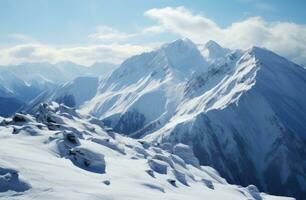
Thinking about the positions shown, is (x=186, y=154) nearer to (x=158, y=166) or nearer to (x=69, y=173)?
(x=158, y=166)

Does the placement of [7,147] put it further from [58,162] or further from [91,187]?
[91,187]

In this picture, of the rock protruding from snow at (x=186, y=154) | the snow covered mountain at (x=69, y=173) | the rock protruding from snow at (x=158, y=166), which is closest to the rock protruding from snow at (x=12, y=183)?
the snow covered mountain at (x=69, y=173)

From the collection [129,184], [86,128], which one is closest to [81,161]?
[129,184]

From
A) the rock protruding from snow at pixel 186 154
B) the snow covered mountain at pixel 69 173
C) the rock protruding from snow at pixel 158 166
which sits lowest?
the rock protruding from snow at pixel 186 154

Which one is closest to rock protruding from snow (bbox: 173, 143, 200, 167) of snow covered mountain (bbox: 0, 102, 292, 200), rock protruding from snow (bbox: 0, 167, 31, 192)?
snow covered mountain (bbox: 0, 102, 292, 200)

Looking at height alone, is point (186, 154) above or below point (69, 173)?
below

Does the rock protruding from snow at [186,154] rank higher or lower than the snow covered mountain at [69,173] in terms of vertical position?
lower

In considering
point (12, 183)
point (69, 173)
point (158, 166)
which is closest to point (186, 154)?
point (158, 166)

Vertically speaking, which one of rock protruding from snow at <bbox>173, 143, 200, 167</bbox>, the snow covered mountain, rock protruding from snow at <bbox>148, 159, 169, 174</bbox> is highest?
the snow covered mountain

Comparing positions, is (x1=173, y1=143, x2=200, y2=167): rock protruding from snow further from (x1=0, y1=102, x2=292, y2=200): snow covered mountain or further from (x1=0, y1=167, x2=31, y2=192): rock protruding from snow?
(x1=0, y1=167, x2=31, y2=192): rock protruding from snow

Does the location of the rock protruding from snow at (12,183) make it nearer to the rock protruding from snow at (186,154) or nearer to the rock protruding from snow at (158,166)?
the rock protruding from snow at (158,166)

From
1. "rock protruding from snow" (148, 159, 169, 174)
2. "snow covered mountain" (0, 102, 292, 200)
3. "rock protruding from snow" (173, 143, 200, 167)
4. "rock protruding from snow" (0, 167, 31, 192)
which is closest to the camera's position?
"rock protruding from snow" (0, 167, 31, 192)
